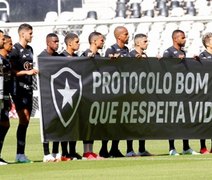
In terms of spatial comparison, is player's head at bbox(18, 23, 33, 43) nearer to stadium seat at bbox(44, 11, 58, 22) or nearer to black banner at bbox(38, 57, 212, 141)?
black banner at bbox(38, 57, 212, 141)

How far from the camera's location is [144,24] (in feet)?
113

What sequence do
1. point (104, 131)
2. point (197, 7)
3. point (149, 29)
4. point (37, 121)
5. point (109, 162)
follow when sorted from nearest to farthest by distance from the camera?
point (109, 162), point (104, 131), point (37, 121), point (149, 29), point (197, 7)

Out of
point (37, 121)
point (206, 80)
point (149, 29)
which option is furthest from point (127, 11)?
point (206, 80)

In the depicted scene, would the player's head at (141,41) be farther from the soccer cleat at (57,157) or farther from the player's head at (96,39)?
the soccer cleat at (57,157)

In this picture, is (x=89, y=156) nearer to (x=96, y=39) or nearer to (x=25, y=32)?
(x=96, y=39)

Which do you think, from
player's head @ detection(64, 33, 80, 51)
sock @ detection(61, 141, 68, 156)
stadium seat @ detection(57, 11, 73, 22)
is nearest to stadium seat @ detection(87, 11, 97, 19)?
stadium seat @ detection(57, 11, 73, 22)

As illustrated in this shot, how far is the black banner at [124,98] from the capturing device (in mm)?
17734

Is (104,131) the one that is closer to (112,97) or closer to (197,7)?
(112,97)

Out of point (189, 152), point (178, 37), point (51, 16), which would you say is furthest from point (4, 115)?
point (51, 16)

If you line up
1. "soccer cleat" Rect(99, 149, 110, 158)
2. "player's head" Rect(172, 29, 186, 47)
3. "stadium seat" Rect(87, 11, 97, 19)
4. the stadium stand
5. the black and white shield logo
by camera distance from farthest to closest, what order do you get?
"stadium seat" Rect(87, 11, 97, 19) → the stadium stand → "player's head" Rect(172, 29, 186, 47) → "soccer cleat" Rect(99, 149, 110, 158) → the black and white shield logo

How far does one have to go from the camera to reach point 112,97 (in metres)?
18.4

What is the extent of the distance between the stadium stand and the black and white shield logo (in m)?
15.8

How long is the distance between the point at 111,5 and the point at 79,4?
1134 millimetres

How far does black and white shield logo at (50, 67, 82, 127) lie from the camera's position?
1772cm
